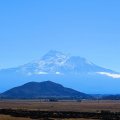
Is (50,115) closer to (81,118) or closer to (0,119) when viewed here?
(81,118)

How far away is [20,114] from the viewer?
89.6 meters

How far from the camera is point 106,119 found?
255 feet

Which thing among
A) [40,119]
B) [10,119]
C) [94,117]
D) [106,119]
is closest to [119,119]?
[106,119]

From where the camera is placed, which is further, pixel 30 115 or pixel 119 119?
pixel 30 115

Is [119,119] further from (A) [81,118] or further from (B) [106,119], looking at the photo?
(A) [81,118]

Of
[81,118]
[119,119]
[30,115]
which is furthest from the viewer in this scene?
[30,115]

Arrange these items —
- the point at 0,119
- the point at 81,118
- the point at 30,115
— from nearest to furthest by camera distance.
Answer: the point at 0,119 < the point at 81,118 < the point at 30,115

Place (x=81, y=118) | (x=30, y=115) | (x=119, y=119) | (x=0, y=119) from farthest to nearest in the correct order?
1. (x=30, y=115)
2. (x=81, y=118)
3. (x=119, y=119)
4. (x=0, y=119)

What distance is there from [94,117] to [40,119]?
39.9 feet

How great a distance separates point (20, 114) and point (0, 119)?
17503mm

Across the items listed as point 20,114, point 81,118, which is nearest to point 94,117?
point 81,118

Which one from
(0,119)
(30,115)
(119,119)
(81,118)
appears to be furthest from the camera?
(30,115)

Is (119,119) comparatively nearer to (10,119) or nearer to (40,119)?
(40,119)

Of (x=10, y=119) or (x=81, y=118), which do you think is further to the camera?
(x=81, y=118)
